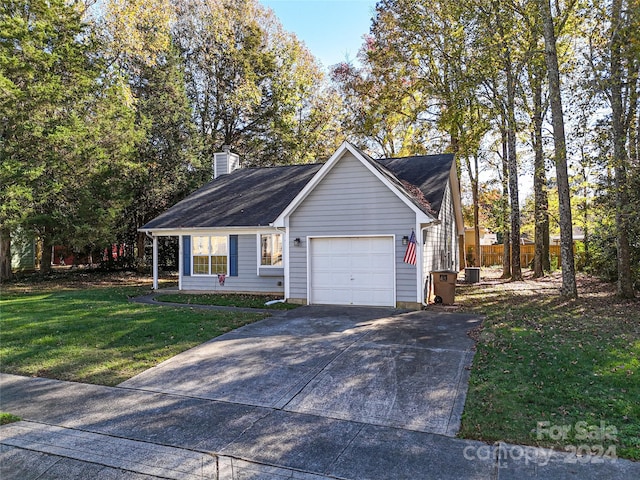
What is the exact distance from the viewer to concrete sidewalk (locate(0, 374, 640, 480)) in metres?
3.67

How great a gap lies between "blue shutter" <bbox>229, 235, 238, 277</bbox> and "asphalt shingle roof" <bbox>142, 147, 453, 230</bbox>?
2.15ft

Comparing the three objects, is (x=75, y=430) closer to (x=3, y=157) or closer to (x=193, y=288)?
(x=193, y=288)

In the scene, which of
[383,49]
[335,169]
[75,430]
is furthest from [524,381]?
[383,49]

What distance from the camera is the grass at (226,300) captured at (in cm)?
1195

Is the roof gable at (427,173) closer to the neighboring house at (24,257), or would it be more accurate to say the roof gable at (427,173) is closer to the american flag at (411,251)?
the american flag at (411,251)

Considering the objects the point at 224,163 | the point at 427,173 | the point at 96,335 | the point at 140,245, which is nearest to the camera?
the point at 96,335

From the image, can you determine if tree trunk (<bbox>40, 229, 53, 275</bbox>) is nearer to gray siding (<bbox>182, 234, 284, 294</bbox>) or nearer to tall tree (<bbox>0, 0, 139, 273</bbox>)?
tall tree (<bbox>0, 0, 139, 273</bbox>)

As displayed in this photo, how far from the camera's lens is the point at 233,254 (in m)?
14.9

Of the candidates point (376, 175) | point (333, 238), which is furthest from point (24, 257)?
point (376, 175)

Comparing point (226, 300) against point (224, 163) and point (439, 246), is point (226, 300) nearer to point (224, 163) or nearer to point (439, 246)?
point (439, 246)

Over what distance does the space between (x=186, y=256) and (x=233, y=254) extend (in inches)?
80.4

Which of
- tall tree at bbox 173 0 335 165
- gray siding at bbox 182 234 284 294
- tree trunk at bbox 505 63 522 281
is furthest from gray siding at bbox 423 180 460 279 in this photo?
tall tree at bbox 173 0 335 165

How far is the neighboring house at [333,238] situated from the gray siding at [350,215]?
1.1 inches

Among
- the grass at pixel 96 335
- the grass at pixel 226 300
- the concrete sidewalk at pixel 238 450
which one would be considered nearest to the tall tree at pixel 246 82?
the grass at pixel 226 300
